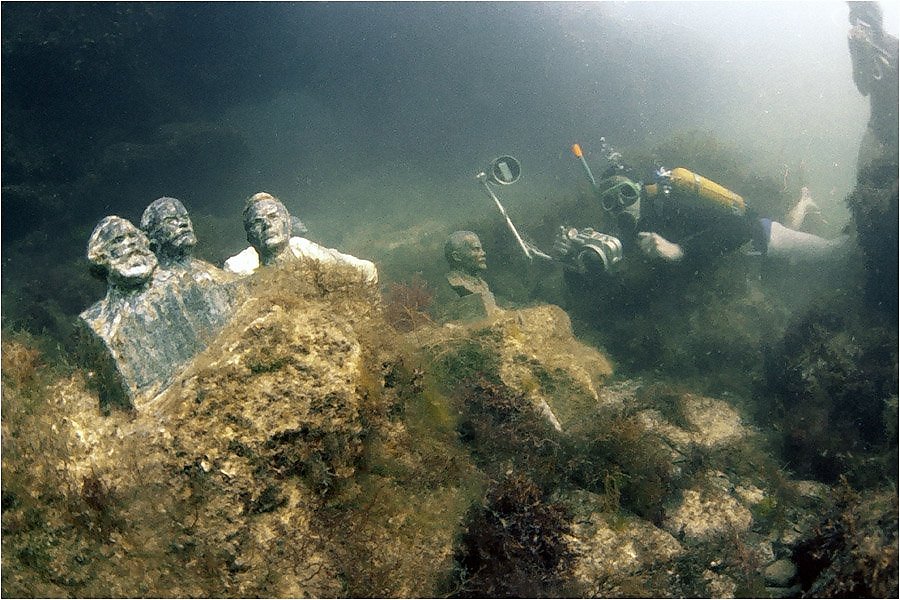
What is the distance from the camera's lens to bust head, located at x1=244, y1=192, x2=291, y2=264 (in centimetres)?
488

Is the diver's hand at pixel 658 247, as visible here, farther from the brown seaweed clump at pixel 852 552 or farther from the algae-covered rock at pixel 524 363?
the brown seaweed clump at pixel 852 552

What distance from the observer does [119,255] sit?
391cm

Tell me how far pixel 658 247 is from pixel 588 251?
169 cm

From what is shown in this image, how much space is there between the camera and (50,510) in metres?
3.43

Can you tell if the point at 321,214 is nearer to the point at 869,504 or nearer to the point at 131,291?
the point at 131,291

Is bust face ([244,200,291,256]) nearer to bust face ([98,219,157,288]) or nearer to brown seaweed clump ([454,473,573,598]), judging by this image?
bust face ([98,219,157,288])

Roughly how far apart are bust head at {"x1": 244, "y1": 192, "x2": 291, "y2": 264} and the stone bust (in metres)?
3.36

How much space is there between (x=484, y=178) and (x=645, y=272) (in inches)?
171

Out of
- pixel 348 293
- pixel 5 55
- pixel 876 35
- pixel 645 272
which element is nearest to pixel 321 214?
pixel 5 55

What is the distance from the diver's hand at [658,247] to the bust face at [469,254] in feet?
13.6

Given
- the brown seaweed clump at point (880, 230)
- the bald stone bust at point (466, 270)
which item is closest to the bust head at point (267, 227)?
the bald stone bust at point (466, 270)

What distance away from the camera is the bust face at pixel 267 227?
4.87m

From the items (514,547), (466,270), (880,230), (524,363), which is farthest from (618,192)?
(514,547)

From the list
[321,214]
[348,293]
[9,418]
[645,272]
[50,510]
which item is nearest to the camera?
[50,510]
